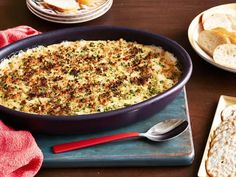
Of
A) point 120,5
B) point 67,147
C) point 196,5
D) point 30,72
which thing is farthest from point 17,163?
point 196,5

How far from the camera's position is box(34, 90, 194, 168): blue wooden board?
1228 millimetres

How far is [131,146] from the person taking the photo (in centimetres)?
126

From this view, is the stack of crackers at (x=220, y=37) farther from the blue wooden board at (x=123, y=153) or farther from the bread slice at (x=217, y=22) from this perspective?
the blue wooden board at (x=123, y=153)

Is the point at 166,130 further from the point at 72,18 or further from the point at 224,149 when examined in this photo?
the point at 72,18

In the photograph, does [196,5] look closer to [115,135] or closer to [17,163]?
[115,135]

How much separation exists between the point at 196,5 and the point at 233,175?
968 millimetres

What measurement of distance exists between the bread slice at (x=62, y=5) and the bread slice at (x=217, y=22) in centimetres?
48

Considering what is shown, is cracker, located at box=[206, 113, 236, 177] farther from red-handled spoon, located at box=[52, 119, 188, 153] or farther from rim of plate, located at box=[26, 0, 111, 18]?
rim of plate, located at box=[26, 0, 111, 18]

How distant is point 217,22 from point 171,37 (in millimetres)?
172

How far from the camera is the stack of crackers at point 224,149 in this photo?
1179mm

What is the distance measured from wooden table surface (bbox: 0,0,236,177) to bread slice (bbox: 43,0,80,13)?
7 centimetres

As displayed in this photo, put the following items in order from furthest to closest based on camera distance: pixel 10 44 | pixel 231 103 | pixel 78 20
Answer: pixel 78 20 → pixel 10 44 → pixel 231 103

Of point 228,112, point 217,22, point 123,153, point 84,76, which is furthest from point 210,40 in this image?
point 123,153

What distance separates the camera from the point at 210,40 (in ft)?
5.34
